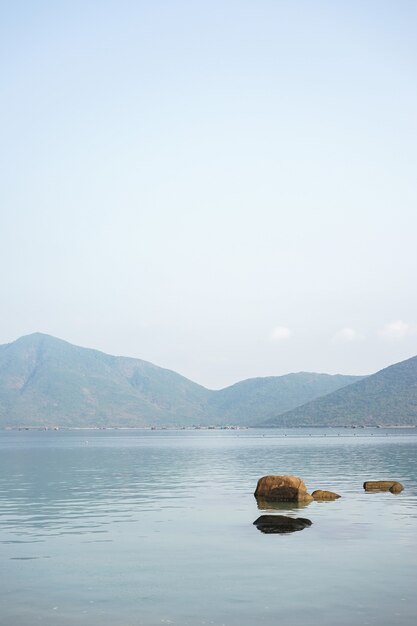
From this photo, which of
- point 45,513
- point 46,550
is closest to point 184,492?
point 45,513

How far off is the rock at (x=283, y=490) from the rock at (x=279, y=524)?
36.8ft

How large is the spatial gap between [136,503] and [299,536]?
20.5 meters

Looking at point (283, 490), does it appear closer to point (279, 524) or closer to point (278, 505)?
point (278, 505)

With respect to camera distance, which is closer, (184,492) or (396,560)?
(396,560)

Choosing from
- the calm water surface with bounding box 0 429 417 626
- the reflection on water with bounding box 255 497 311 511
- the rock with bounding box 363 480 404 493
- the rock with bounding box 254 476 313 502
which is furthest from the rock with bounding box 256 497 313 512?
the rock with bounding box 363 480 404 493

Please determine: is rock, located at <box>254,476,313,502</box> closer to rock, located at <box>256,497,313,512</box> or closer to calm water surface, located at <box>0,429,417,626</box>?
rock, located at <box>256,497,313,512</box>

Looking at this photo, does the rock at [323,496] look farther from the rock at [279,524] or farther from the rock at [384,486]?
the rock at [279,524]

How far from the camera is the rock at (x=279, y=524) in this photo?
41013mm

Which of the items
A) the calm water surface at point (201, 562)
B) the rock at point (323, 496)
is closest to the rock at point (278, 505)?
the calm water surface at point (201, 562)

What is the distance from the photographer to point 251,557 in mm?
33312

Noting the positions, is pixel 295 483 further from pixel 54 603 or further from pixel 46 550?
pixel 54 603

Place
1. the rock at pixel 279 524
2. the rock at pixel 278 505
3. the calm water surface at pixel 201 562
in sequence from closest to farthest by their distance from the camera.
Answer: the calm water surface at pixel 201 562 < the rock at pixel 279 524 < the rock at pixel 278 505

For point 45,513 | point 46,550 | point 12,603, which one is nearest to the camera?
point 12,603

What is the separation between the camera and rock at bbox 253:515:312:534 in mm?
41013
